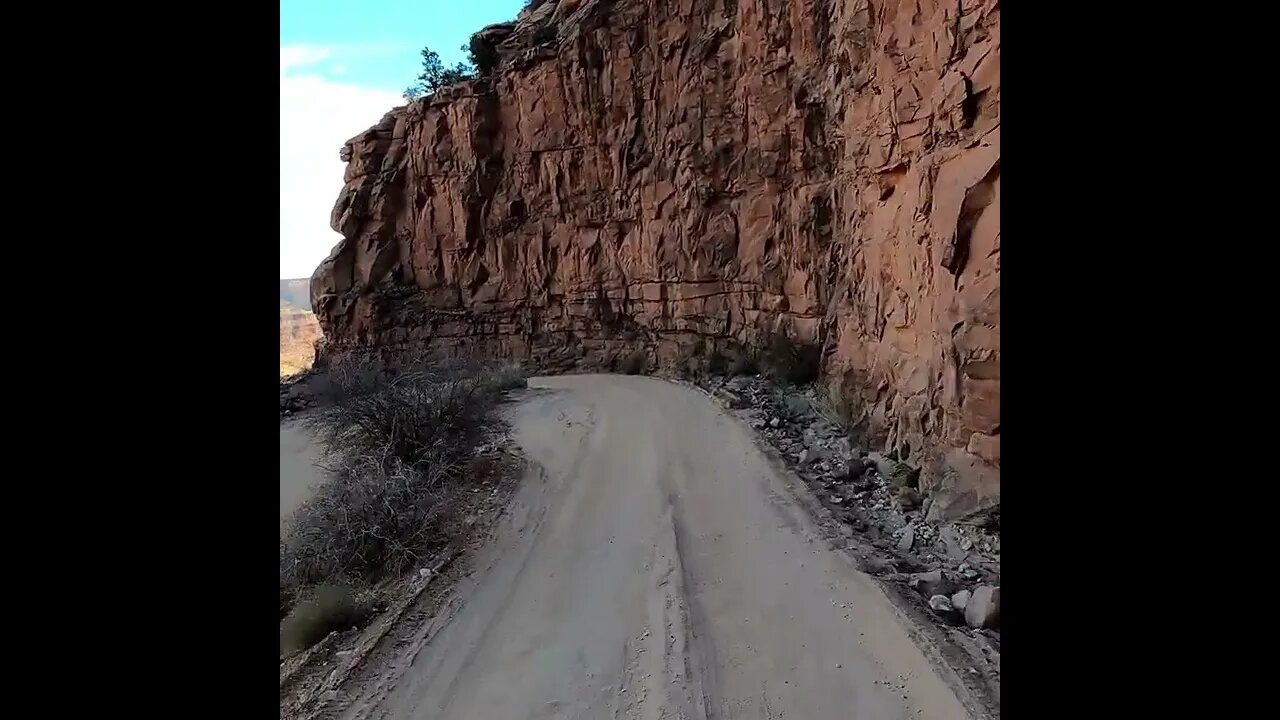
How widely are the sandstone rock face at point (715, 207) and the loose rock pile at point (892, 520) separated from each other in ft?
0.82

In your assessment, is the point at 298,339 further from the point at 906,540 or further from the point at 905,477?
the point at 906,540

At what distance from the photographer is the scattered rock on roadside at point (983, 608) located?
12.2ft

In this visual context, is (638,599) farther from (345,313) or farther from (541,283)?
(345,313)

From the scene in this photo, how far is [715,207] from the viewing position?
1497cm

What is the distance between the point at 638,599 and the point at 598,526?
1.41 m

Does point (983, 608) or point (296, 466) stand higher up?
point (983, 608)

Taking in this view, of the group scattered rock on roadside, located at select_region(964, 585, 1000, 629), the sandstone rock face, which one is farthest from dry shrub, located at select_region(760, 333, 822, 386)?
scattered rock on roadside, located at select_region(964, 585, 1000, 629)

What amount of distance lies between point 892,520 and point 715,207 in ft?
35.0

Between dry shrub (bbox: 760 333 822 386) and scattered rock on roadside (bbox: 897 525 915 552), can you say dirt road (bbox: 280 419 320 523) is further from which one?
dry shrub (bbox: 760 333 822 386)

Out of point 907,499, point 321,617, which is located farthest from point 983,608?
point 321,617

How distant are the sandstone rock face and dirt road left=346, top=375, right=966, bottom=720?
4.79 ft

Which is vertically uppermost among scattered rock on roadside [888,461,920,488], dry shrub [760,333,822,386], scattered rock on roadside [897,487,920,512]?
dry shrub [760,333,822,386]

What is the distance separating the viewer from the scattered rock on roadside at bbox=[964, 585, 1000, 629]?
3727 millimetres
